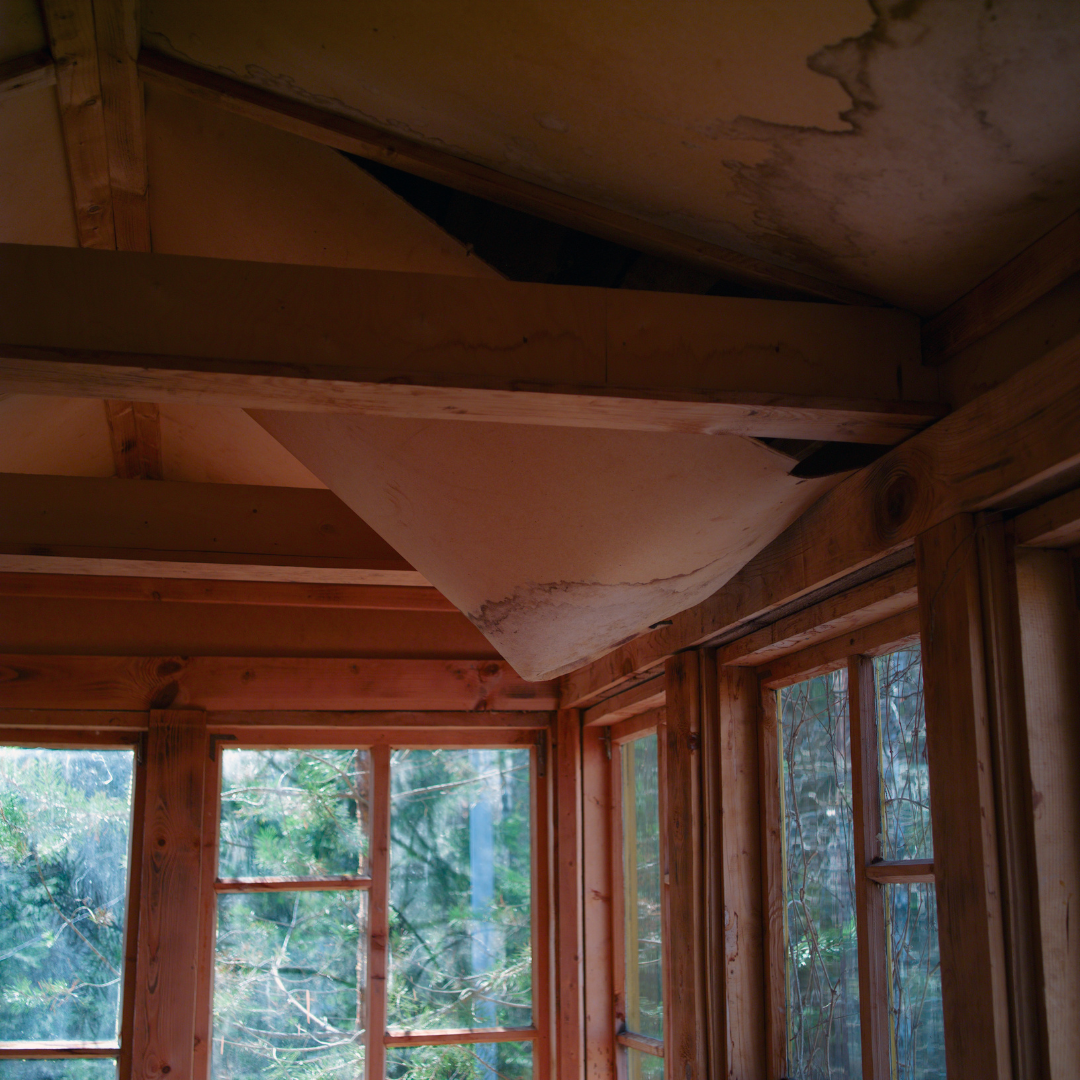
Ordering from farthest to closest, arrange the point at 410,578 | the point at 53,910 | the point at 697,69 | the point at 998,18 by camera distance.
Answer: the point at 53,910, the point at 410,578, the point at 697,69, the point at 998,18

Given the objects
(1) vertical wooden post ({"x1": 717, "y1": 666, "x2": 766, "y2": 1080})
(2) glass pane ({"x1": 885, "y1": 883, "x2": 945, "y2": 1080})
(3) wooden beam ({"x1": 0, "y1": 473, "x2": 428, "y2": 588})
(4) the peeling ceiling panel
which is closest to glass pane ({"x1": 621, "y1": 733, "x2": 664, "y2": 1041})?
(1) vertical wooden post ({"x1": 717, "y1": 666, "x2": 766, "y2": 1080})

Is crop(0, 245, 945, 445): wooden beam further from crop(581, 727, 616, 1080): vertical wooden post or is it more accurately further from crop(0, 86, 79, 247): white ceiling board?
crop(581, 727, 616, 1080): vertical wooden post

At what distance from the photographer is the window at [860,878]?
1768 millimetres

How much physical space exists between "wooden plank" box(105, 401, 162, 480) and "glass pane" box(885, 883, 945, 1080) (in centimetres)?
227

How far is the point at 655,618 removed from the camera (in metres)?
2.23

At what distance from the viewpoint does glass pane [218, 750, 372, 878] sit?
3.56 meters

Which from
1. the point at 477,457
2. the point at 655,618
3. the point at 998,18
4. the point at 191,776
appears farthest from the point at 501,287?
the point at 191,776

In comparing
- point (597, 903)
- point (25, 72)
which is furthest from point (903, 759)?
point (597, 903)

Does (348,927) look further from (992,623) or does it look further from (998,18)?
(998,18)

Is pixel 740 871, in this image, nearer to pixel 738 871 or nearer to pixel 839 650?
pixel 738 871

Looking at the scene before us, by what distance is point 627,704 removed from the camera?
3.23 m

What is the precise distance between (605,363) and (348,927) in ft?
9.22

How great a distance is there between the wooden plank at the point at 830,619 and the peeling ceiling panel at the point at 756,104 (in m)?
0.48

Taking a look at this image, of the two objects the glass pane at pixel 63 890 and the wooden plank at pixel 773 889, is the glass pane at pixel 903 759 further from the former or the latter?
the glass pane at pixel 63 890
